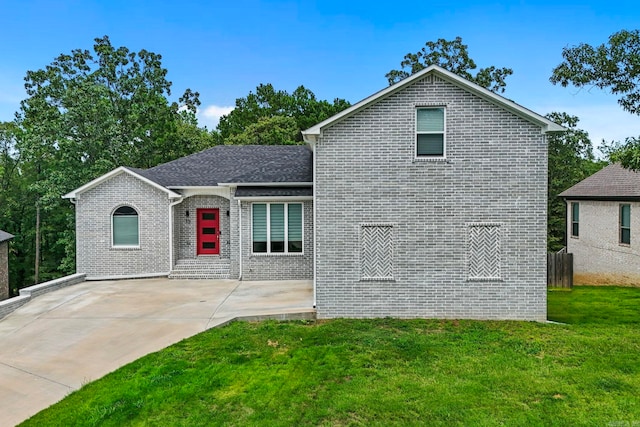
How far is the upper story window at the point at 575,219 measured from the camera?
19641mm

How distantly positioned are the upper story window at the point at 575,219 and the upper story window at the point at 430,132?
1350cm

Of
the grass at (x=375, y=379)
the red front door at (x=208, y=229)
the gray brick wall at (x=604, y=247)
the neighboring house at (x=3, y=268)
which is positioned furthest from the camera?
the neighboring house at (x=3, y=268)

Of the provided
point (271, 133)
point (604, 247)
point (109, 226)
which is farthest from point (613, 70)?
point (271, 133)

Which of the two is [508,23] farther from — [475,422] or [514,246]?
[475,422]

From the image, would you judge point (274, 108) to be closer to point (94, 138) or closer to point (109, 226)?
point (94, 138)

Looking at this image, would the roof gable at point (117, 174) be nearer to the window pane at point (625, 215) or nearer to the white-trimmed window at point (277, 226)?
the white-trimmed window at point (277, 226)

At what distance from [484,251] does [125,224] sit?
1202 centimetres

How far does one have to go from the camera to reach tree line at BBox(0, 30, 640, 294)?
76.8 ft

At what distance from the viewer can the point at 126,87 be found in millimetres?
30906

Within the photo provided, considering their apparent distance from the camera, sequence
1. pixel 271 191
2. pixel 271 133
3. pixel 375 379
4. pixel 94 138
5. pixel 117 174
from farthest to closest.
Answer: pixel 271 133, pixel 94 138, pixel 117 174, pixel 271 191, pixel 375 379

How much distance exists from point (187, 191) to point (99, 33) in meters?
22.8

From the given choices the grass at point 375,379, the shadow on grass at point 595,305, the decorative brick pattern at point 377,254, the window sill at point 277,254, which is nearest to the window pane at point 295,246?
the window sill at point 277,254

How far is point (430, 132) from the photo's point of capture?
9.84 m

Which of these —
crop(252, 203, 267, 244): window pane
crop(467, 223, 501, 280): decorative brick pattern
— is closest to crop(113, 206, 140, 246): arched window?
crop(252, 203, 267, 244): window pane
